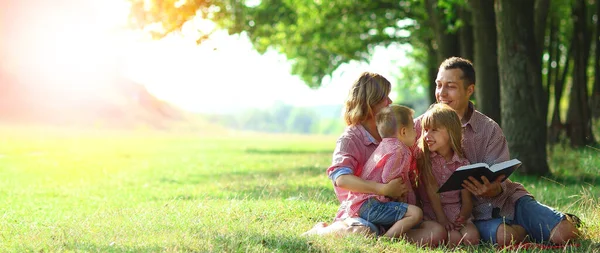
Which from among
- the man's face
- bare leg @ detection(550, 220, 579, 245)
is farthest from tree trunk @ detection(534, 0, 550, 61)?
bare leg @ detection(550, 220, 579, 245)

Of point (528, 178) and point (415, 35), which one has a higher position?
point (415, 35)

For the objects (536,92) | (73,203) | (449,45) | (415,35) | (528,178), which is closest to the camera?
(73,203)

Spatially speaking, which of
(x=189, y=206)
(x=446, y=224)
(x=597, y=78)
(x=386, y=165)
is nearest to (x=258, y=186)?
(x=189, y=206)

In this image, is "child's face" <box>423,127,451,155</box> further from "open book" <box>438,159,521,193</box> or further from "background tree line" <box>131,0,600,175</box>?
"background tree line" <box>131,0,600,175</box>

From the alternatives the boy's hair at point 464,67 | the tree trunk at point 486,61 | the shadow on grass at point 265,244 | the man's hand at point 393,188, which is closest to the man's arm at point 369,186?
the man's hand at point 393,188

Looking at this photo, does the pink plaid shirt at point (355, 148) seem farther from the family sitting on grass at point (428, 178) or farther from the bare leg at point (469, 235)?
the bare leg at point (469, 235)

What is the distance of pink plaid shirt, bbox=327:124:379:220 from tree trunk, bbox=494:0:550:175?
8.59 metres

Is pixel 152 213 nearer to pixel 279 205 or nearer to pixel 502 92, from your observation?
pixel 279 205

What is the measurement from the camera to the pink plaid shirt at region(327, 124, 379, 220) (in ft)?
24.3

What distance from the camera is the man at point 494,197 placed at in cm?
764

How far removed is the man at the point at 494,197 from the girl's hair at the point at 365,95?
675mm

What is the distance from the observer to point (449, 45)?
2294 cm

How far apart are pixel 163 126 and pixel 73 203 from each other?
191ft

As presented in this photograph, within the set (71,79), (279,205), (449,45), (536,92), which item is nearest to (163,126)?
(71,79)
